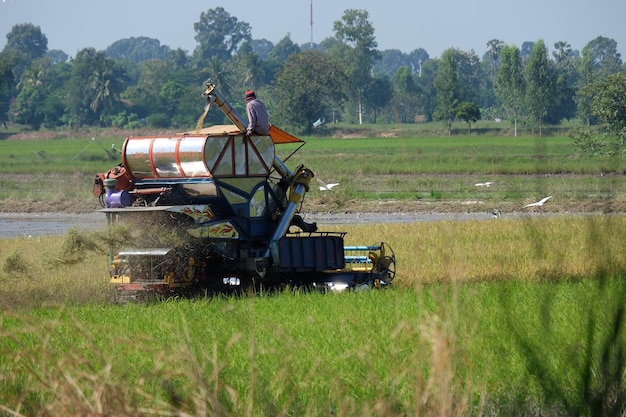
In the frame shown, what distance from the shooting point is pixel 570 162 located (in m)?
49.0

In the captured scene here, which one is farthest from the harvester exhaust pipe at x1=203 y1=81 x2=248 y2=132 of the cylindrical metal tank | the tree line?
the tree line

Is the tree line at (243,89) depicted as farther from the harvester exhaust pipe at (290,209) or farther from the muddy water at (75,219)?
the harvester exhaust pipe at (290,209)

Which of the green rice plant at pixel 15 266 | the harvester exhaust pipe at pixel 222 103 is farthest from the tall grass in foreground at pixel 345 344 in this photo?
the harvester exhaust pipe at pixel 222 103

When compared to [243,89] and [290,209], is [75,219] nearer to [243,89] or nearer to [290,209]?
[290,209]

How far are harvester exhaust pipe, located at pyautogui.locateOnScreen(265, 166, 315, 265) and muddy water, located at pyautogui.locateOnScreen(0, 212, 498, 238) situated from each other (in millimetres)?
16606

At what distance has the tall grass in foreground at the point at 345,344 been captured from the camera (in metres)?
6.11

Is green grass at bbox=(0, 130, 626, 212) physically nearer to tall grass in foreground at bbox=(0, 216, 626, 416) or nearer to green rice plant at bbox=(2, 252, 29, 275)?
green rice plant at bbox=(2, 252, 29, 275)

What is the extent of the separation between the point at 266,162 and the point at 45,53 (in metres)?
111

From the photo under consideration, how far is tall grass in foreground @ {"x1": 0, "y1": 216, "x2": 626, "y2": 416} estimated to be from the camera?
6113mm

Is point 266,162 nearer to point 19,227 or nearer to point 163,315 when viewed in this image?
point 163,315

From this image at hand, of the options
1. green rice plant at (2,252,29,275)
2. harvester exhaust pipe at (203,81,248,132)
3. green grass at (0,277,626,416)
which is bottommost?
green rice plant at (2,252,29,275)

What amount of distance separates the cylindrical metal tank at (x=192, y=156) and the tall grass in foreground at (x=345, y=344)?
129 cm

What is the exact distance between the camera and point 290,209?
15.8m

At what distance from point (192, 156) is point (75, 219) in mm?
23774
